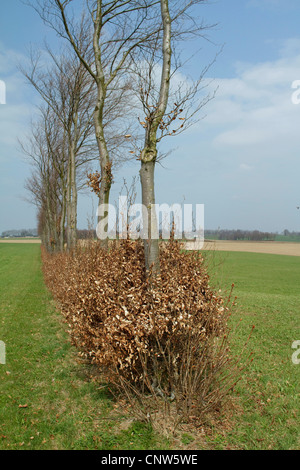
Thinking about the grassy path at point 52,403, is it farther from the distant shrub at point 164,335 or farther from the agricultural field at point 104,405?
the distant shrub at point 164,335

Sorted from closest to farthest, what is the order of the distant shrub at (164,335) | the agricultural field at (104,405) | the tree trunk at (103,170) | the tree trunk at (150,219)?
the agricultural field at (104,405) → the distant shrub at (164,335) → the tree trunk at (150,219) → the tree trunk at (103,170)

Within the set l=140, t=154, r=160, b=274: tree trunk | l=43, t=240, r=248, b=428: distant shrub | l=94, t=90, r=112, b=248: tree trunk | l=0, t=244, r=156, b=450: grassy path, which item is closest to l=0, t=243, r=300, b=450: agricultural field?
l=0, t=244, r=156, b=450: grassy path

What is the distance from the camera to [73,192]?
1672 centimetres

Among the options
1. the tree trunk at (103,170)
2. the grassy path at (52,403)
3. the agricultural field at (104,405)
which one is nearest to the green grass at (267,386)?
the agricultural field at (104,405)

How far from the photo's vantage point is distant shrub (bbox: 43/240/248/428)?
14.8 ft

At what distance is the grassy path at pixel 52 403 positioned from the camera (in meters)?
4.20

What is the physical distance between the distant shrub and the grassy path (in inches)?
17.8

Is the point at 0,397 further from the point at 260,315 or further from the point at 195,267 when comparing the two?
the point at 260,315

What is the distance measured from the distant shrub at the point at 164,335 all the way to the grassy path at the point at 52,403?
0.45 meters

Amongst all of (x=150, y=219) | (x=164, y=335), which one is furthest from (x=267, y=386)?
(x=150, y=219)

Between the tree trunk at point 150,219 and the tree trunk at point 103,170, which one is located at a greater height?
the tree trunk at point 103,170

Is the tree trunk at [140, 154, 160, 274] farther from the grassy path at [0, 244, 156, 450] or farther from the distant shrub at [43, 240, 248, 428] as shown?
the grassy path at [0, 244, 156, 450]

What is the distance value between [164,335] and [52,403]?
193 cm
